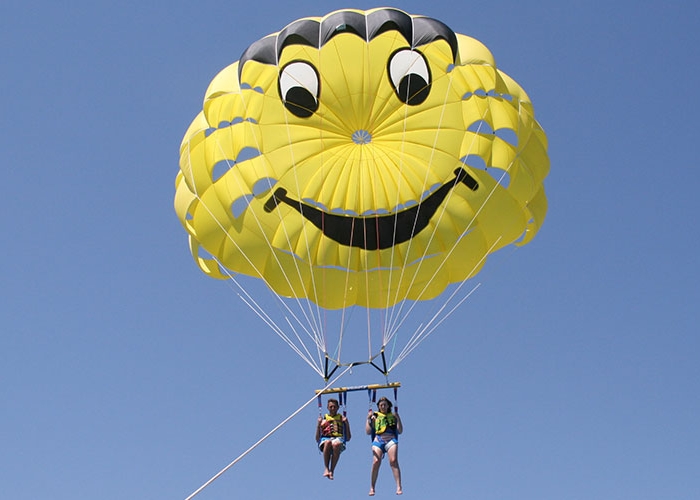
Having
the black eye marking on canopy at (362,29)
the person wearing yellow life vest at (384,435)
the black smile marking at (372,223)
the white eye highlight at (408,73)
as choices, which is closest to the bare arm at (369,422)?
the person wearing yellow life vest at (384,435)

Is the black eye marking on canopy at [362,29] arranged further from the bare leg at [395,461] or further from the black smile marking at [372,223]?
the bare leg at [395,461]

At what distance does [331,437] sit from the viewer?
41.1 feet

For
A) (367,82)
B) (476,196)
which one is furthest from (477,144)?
(367,82)

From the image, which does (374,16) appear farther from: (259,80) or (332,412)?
(332,412)

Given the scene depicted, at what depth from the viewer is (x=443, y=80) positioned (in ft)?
44.2

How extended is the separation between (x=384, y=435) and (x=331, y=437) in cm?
63

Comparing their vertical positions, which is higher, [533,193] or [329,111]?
[329,111]

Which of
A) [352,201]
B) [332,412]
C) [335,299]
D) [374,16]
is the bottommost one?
[332,412]

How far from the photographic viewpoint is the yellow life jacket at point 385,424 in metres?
12.4

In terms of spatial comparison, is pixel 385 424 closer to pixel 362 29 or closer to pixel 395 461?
pixel 395 461

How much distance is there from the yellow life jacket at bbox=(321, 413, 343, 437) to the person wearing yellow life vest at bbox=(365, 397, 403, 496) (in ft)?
1.06

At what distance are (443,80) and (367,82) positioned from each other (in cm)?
97

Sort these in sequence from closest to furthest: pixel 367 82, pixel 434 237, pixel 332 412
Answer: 1. pixel 332 412
2. pixel 367 82
3. pixel 434 237

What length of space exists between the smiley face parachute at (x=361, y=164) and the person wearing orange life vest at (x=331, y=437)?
25.4 inches
